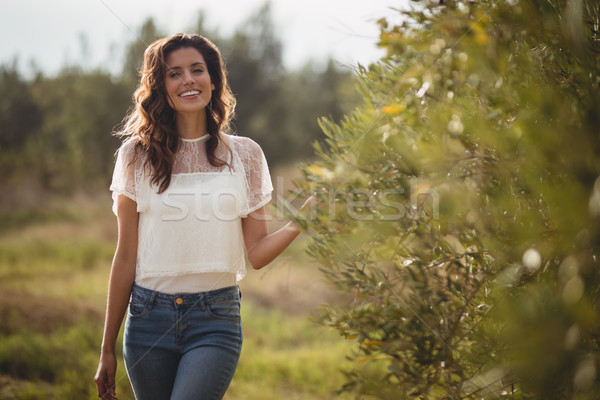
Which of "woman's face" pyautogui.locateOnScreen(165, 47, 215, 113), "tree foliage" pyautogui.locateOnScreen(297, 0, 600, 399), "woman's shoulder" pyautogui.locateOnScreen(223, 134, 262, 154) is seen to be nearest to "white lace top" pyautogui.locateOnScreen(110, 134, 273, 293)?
"woman's shoulder" pyautogui.locateOnScreen(223, 134, 262, 154)

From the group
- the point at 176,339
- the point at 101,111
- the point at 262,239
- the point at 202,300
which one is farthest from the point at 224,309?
the point at 101,111

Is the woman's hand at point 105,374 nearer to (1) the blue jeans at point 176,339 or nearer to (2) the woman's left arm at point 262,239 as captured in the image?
(1) the blue jeans at point 176,339

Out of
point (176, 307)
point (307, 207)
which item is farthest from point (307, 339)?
point (307, 207)

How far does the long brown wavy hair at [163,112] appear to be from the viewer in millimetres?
2688

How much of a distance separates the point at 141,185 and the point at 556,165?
1.98 m

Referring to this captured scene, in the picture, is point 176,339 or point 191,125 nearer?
point 176,339

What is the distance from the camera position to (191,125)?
2.86m

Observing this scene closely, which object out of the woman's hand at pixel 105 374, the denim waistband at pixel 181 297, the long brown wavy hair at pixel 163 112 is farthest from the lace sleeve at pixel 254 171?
the woman's hand at pixel 105 374

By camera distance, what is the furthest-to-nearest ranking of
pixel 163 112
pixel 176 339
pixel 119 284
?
pixel 163 112 → pixel 119 284 → pixel 176 339

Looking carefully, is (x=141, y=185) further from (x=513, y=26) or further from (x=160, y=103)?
(x=513, y=26)

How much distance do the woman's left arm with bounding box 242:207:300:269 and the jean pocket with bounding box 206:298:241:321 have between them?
0.70 feet

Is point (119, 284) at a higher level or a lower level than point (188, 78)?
lower

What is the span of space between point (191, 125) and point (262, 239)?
0.74 meters

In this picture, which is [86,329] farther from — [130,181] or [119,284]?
[130,181]
